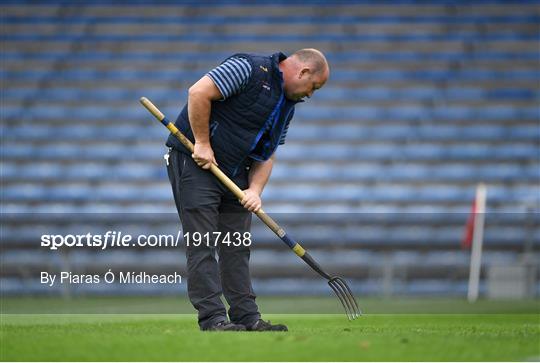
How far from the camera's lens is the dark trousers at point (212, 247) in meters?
4.55

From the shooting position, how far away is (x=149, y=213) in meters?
11.9

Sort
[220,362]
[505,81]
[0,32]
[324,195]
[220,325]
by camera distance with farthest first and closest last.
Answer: [0,32]
[505,81]
[324,195]
[220,325]
[220,362]

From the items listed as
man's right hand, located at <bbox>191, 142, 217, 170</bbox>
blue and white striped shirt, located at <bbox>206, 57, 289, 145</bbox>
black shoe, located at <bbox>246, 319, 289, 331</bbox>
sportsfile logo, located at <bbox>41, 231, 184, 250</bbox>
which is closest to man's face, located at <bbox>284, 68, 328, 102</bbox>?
blue and white striped shirt, located at <bbox>206, 57, 289, 145</bbox>

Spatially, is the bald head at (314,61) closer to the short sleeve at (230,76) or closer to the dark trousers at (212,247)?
the short sleeve at (230,76)

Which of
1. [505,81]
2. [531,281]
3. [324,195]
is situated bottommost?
[531,281]

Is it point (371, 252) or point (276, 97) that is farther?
point (371, 252)

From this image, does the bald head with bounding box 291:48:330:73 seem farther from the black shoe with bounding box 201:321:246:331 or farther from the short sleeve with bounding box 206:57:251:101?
the black shoe with bounding box 201:321:246:331

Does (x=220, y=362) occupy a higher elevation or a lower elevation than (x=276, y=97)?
lower

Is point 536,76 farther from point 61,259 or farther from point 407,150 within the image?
point 61,259

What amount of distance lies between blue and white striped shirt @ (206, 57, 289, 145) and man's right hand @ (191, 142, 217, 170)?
212 mm

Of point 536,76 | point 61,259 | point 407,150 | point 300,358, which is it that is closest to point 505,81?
point 536,76

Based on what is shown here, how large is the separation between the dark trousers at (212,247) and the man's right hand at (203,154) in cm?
6

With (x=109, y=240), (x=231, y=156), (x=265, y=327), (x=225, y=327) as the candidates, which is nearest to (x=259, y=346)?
(x=225, y=327)

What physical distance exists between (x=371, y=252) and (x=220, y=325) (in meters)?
8.00
